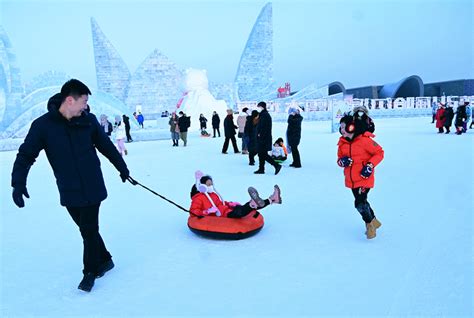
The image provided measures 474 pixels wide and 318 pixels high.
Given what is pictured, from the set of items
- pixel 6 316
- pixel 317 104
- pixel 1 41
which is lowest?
pixel 6 316

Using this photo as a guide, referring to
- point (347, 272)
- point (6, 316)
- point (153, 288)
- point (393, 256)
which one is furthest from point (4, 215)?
point (393, 256)

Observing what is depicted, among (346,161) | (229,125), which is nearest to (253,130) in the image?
(229,125)

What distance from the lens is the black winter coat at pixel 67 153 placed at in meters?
2.00

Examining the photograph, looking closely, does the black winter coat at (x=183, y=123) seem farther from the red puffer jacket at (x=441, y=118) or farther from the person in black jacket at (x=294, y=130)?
the red puffer jacket at (x=441, y=118)

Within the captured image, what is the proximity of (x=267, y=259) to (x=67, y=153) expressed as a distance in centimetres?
162

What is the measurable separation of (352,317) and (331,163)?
5.13 m

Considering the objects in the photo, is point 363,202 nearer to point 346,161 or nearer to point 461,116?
point 346,161

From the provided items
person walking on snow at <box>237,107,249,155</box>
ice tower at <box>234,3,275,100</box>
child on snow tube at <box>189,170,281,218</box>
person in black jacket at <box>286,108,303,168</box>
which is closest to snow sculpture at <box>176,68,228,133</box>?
person walking on snow at <box>237,107,249,155</box>

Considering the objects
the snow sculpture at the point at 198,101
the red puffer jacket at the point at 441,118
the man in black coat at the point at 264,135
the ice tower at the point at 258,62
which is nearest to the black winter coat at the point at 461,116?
the red puffer jacket at the point at 441,118

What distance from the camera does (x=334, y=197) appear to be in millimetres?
4328

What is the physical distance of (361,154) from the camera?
280 cm

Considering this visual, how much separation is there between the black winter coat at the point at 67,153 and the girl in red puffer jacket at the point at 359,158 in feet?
6.32

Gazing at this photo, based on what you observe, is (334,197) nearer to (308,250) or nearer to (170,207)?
(308,250)

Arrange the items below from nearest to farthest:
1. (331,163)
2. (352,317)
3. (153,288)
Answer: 1. (352,317)
2. (153,288)
3. (331,163)
